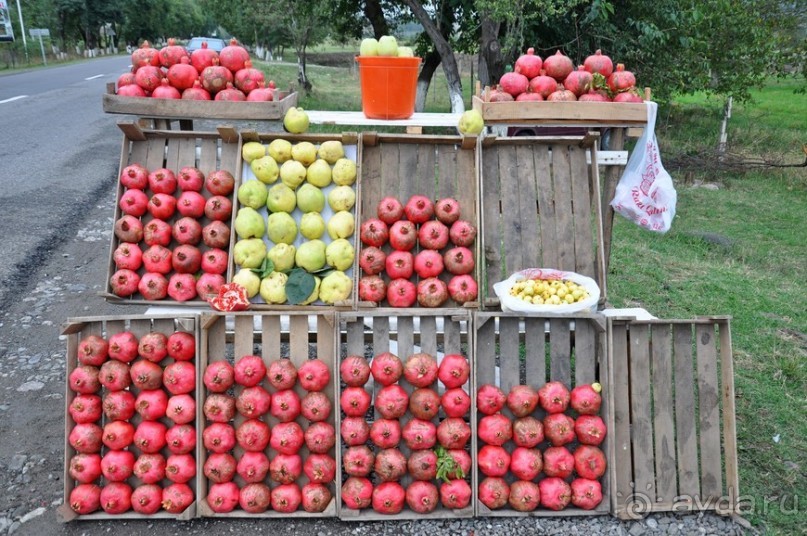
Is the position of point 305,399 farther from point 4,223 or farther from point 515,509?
point 4,223

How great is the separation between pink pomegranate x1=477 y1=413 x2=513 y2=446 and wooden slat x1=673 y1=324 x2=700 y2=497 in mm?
1069

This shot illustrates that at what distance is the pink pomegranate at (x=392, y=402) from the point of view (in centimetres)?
355

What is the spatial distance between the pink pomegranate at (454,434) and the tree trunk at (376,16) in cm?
1529

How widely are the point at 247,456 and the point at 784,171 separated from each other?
13744mm

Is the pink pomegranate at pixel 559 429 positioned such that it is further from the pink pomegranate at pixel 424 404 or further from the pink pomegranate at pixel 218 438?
the pink pomegranate at pixel 218 438

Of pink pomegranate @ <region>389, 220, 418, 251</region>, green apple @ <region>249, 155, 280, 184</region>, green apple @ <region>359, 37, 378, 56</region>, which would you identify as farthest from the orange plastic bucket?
pink pomegranate @ <region>389, 220, 418, 251</region>

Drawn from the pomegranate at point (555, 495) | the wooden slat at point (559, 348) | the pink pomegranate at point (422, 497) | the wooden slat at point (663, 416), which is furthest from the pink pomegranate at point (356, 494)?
the wooden slat at point (663, 416)

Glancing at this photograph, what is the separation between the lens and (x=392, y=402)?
355cm

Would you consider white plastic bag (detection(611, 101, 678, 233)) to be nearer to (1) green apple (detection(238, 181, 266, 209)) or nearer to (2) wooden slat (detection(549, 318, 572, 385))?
(2) wooden slat (detection(549, 318, 572, 385))

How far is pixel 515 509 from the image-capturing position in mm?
3555

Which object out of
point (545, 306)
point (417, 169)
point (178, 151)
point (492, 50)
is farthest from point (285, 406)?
point (492, 50)

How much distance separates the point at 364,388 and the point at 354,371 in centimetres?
33

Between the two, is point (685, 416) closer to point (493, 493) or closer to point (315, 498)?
point (493, 493)

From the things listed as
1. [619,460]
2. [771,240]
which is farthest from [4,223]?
[771,240]
